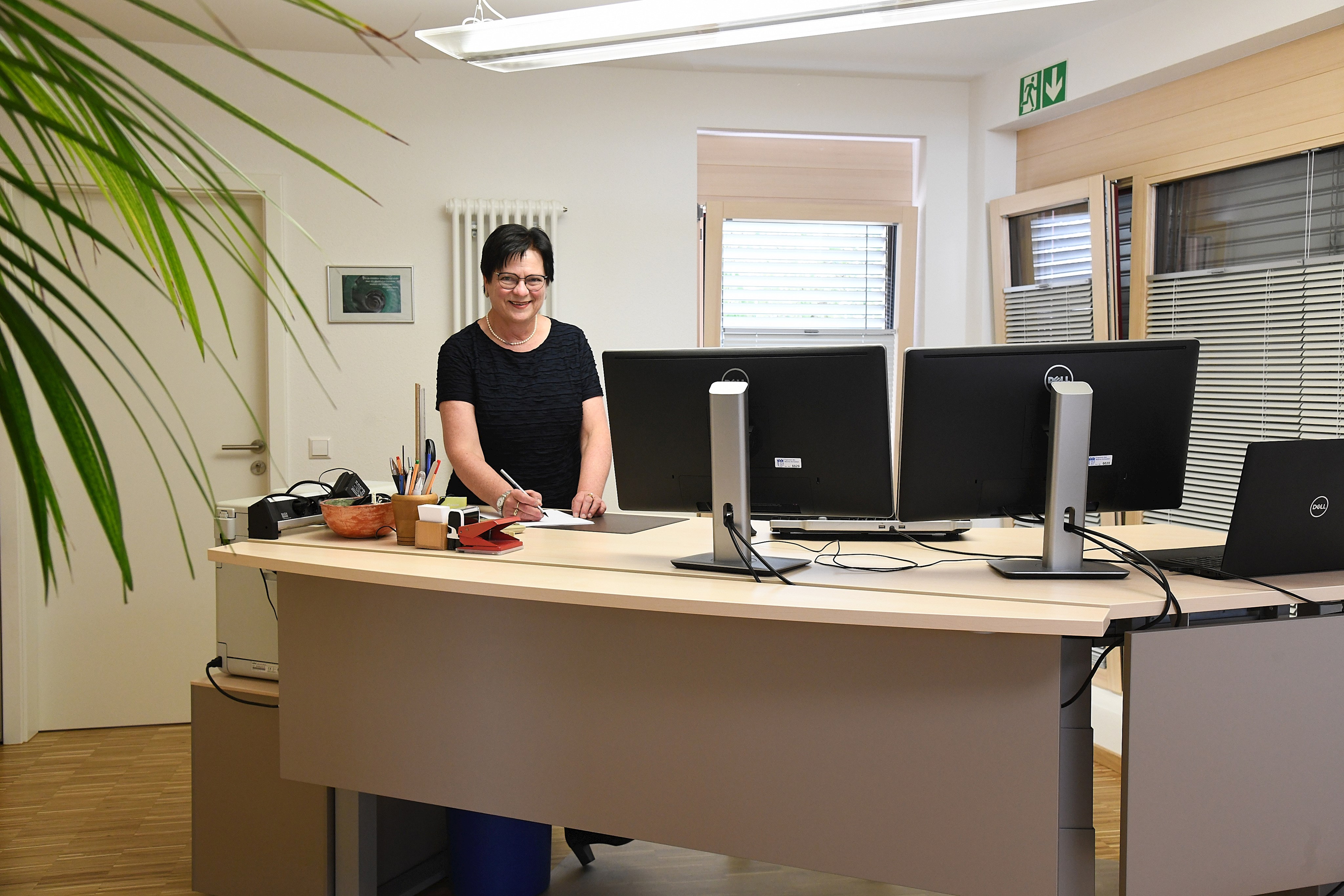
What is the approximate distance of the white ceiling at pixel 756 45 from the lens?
3.63 meters

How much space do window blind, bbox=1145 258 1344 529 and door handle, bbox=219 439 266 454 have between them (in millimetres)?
3818

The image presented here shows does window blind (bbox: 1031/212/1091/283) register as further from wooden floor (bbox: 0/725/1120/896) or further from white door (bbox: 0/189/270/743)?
white door (bbox: 0/189/270/743)

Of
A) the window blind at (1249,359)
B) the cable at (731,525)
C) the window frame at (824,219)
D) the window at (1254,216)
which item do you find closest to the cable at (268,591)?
the cable at (731,525)

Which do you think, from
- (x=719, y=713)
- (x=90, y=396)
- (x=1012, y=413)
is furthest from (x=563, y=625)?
(x=90, y=396)

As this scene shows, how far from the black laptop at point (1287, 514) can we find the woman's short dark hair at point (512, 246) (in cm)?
193

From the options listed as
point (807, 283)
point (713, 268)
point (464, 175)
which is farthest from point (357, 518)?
point (807, 283)

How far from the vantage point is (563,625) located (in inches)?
80.3

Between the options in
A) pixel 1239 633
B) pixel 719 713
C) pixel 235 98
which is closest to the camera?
pixel 1239 633

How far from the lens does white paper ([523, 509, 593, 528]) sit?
2.60m

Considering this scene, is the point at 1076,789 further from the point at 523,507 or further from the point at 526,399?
the point at 526,399

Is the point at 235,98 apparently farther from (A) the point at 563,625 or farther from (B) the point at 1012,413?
(B) the point at 1012,413

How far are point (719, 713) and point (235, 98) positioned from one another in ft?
11.6

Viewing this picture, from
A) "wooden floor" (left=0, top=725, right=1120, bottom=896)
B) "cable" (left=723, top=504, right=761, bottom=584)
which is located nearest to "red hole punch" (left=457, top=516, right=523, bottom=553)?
"cable" (left=723, top=504, right=761, bottom=584)

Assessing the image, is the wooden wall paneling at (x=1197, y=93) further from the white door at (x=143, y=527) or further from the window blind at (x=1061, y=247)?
the white door at (x=143, y=527)
